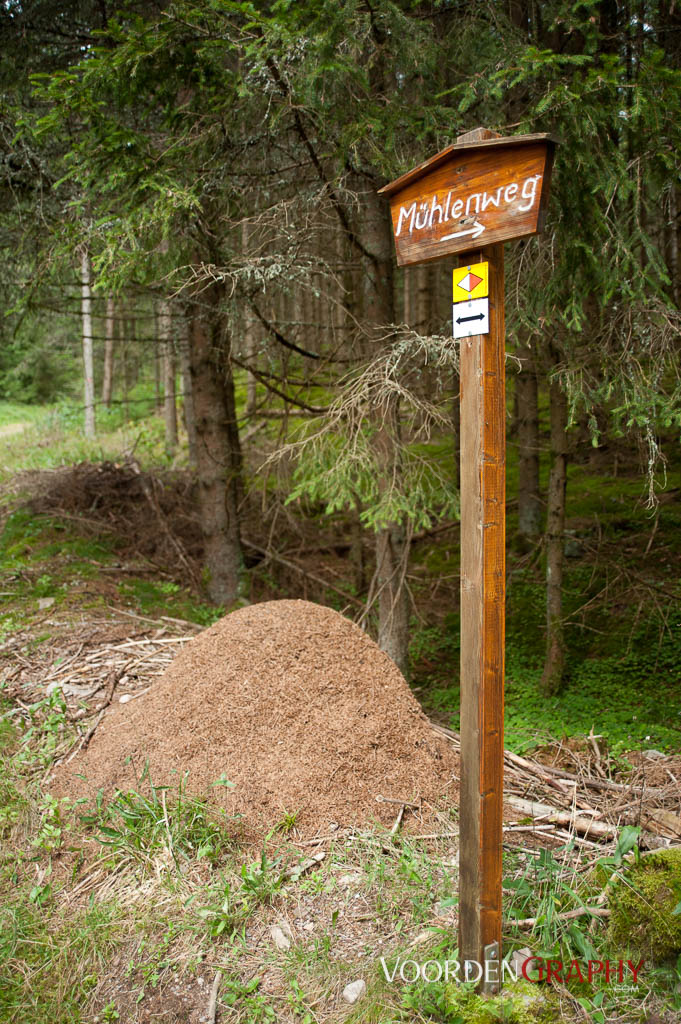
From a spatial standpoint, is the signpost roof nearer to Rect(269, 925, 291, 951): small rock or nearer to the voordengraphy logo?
the voordengraphy logo

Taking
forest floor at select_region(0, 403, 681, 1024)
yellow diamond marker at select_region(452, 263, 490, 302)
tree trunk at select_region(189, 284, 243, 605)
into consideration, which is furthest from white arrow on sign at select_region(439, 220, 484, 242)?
tree trunk at select_region(189, 284, 243, 605)

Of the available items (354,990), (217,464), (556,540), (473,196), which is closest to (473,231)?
(473,196)

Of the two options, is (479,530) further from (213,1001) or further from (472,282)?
(213,1001)

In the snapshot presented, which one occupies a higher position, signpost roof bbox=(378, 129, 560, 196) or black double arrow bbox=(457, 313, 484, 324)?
signpost roof bbox=(378, 129, 560, 196)

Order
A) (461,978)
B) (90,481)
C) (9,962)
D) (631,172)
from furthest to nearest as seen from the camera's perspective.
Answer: (90,481) → (631,172) → (9,962) → (461,978)

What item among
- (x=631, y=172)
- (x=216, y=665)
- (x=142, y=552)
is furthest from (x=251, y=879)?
(x=142, y=552)

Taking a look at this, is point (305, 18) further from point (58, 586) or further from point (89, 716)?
point (58, 586)

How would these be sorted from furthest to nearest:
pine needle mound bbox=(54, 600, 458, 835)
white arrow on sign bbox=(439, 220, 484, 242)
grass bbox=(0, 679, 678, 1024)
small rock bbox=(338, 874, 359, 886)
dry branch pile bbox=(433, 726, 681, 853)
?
1. pine needle mound bbox=(54, 600, 458, 835)
2. dry branch pile bbox=(433, 726, 681, 853)
3. small rock bbox=(338, 874, 359, 886)
4. grass bbox=(0, 679, 678, 1024)
5. white arrow on sign bbox=(439, 220, 484, 242)

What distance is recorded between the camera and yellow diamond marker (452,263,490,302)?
8.83ft

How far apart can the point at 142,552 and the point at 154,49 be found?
19.0 feet

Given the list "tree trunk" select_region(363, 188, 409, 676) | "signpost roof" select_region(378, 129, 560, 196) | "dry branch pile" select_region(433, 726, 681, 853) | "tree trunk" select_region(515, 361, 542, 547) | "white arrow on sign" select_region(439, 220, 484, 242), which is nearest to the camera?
"signpost roof" select_region(378, 129, 560, 196)

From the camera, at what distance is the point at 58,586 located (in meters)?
7.57

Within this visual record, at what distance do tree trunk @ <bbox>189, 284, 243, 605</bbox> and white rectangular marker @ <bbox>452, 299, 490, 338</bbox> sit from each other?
5.46 m

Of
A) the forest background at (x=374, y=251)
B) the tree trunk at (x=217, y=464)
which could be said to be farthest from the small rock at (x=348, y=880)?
Answer: the tree trunk at (x=217, y=464)
